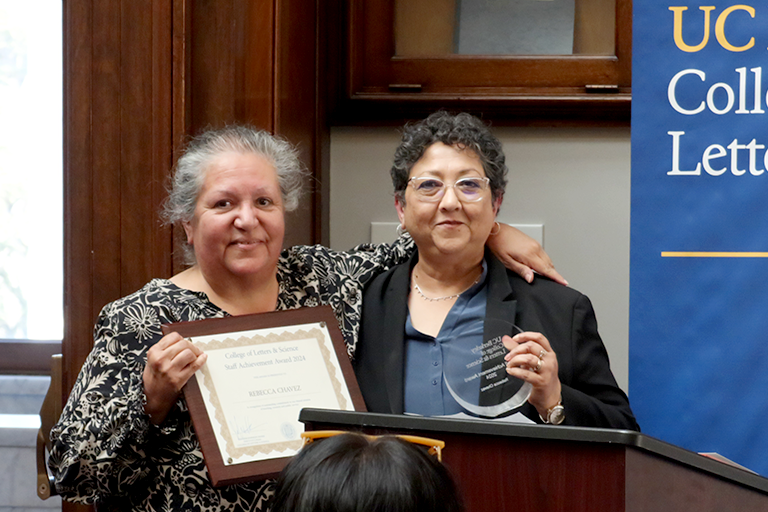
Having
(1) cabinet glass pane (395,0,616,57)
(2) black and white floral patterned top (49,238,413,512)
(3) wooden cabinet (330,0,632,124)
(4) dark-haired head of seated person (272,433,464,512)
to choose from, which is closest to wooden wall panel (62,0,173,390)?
(2) black and white floral patterned top (49,238,413,512)

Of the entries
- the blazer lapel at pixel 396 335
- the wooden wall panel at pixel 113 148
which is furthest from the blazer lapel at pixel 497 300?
the wooden wall panel at pixel 113 148

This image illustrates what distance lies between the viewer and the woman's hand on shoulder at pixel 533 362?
1421 millimetres

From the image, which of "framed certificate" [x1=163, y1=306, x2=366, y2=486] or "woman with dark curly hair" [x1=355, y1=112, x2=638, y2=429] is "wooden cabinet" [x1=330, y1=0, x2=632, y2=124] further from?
"framed certificate" [x1=163, y1=306, x2=366, y2=486]

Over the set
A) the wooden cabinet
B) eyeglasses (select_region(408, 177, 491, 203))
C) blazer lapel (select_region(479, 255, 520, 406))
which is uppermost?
the wooden cabinet

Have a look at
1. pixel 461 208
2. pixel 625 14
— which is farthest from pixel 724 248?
pixel 625 14

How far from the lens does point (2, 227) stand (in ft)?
9.86

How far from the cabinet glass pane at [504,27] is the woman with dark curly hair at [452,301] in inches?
46.7

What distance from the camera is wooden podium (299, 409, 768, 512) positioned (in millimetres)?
1010

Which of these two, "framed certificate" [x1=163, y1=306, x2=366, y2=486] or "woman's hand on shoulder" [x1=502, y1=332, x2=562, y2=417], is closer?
"woman's hand on shoulder" [x1=502, y1=332, x2=562, y2=417]

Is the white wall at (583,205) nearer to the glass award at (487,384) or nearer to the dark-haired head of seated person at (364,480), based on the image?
the glass award at (487,384)

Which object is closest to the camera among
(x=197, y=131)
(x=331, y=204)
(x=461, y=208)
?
(x=461, y=208)

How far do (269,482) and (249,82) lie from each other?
1.25 meters

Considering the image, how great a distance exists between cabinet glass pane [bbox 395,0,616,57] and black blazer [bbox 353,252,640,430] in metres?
1.38

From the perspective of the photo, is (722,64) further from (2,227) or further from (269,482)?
(2,227)
